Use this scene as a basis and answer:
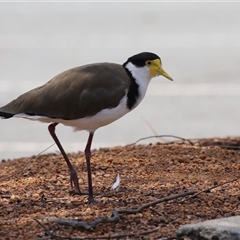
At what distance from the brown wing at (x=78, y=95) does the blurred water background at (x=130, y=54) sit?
3194mm

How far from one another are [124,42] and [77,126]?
11055mm

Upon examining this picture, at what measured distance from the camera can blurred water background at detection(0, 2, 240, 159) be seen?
39.9 ft

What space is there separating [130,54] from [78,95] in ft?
32.0

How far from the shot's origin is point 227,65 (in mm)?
15445

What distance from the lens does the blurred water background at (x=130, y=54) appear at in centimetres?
1217

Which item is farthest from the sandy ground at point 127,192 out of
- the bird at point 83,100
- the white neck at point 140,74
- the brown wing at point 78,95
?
the white neck at point 140,74

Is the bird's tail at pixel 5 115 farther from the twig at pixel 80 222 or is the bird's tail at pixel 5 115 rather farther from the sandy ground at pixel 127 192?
the twig at pixel 80 222

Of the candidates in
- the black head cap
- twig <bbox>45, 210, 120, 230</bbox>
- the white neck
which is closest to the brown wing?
the white neck

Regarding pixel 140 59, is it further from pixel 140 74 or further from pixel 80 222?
pixel 80 222

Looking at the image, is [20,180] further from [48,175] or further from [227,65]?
[227,65]

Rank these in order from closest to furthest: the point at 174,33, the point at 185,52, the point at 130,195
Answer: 1. the point at 130,195
2. the point at 185,52
3. the point at 174,33

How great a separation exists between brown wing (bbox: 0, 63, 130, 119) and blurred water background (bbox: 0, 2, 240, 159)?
126 inches

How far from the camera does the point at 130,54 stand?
1587 centimetres

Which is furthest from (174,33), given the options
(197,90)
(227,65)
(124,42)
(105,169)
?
(105,169)
